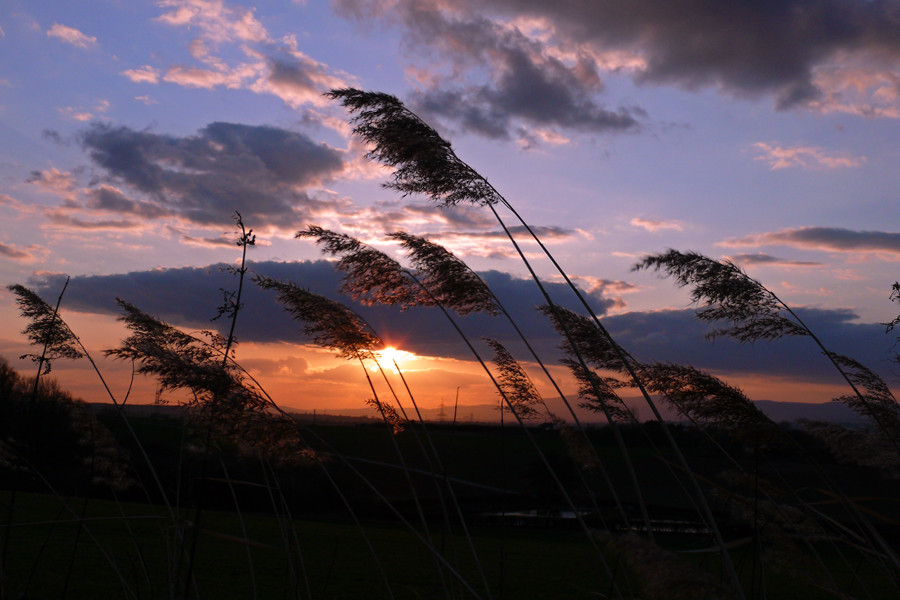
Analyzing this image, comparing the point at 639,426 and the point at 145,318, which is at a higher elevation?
the point at 145,318

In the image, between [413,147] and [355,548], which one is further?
[355,548]

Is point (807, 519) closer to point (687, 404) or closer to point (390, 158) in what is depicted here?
point (687, 404)

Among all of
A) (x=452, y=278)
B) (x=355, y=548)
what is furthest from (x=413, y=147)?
(x=355, y=548)

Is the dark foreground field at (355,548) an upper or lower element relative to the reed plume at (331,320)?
lower

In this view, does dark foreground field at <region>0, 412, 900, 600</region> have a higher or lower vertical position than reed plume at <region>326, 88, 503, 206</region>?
lower

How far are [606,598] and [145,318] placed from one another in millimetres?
2766

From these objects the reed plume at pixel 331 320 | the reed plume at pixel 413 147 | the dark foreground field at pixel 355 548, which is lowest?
the dark foreground field at pixel 355 548

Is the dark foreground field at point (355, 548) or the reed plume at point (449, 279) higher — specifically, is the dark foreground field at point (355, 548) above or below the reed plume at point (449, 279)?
below

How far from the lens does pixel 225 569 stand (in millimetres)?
10891

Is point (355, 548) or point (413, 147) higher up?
point (413, 147)

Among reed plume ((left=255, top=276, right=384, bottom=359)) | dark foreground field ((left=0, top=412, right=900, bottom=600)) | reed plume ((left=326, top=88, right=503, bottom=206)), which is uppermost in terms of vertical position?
reed plume ((left=326, top=88, right=503, bottom=206))

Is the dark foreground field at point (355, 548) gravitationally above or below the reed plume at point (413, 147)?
below

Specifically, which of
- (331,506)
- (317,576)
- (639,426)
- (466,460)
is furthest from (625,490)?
(639,426)

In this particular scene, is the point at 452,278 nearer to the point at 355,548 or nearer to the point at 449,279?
the point at 449,279
